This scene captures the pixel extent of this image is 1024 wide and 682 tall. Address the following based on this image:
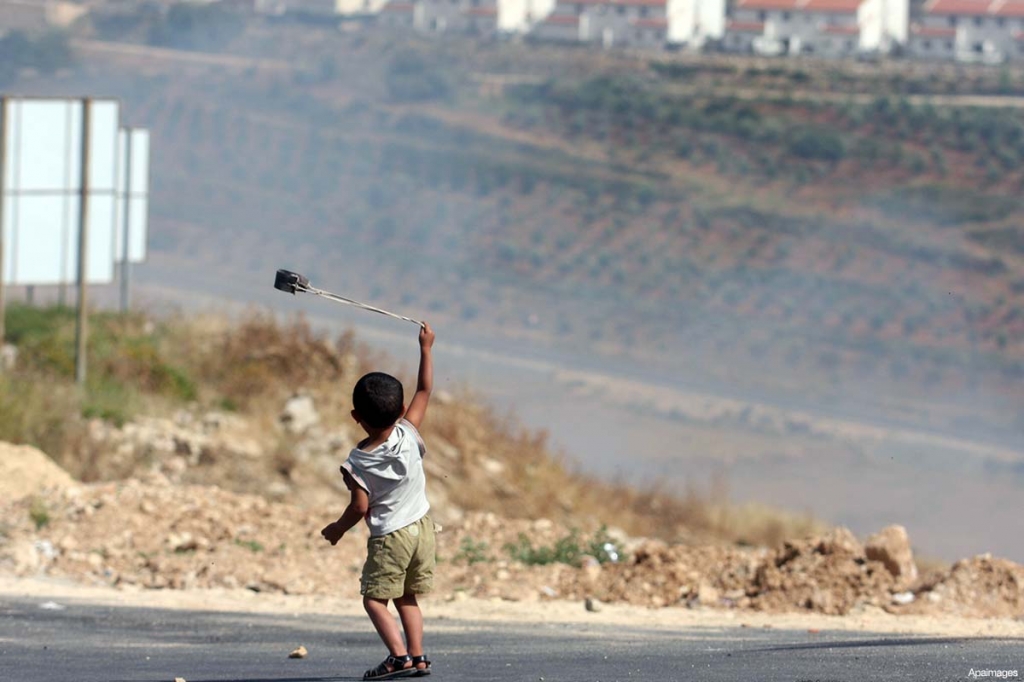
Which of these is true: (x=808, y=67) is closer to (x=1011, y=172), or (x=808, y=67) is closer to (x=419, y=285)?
(x=1011, y=172)

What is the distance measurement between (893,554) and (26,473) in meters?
7.63

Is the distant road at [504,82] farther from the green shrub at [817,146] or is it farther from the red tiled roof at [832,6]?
the red tiled roof at [832,6]

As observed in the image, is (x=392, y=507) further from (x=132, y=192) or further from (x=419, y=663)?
(x=132, y=192)

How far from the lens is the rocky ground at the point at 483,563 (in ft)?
33.5

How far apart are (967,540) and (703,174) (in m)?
30.9

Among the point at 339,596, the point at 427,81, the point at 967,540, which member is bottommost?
Result: the point at 967,540

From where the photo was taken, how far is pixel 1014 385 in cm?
3409

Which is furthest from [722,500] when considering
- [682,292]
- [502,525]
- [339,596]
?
[682,292]

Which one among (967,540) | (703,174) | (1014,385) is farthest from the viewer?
(703,174)

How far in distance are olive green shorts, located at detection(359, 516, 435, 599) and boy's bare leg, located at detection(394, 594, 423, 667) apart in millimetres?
98

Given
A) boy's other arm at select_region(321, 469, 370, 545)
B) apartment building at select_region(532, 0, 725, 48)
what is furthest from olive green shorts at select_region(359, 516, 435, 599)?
apartment building at select_region(532, 0, 725, 48)

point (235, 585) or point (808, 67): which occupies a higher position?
point (808, 67)

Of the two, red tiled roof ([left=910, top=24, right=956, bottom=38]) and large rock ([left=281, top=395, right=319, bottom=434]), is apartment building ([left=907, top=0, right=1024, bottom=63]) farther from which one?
large rock ([left=281, top=395, right=319, bottom=434])

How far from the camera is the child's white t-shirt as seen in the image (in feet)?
18.9
